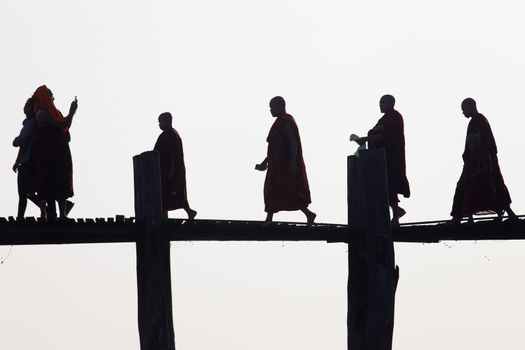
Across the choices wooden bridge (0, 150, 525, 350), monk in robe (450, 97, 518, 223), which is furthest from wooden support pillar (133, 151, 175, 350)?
monk in robe (450, 97, 518, 223)

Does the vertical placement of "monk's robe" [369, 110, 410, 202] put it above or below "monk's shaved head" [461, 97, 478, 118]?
below

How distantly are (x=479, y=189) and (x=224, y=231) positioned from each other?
8.32ft

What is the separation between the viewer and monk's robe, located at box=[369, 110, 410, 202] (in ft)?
51.1

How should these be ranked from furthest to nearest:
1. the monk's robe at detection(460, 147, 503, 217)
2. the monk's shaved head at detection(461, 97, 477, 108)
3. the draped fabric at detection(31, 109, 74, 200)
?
the monk's shaved head at detection(461, 97, 477, 108) < the monk's robe at detection(460, 147, 503, 217) < the draped fabric at detection(31, 109, 74, 200)

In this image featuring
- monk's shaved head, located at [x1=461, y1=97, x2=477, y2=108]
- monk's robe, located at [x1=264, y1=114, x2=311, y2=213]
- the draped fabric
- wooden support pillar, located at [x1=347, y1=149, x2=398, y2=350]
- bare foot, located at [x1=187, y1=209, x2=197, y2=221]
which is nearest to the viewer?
the draped fabric

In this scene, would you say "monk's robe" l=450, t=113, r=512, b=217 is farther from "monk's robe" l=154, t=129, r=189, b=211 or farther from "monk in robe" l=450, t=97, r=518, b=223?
"monk's robe" l=154, t=129, r=189, b=211

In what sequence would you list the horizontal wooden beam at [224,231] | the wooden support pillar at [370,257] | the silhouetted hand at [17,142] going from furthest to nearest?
the wooden support pillar at [370,257], the silhouetted hand at [17,142], the horizontal wooden beam at [224,231]

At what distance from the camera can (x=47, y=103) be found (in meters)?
14.3

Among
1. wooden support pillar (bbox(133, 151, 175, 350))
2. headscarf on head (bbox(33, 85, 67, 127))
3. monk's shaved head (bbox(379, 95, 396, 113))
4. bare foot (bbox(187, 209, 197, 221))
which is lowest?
wooden support pillar (bbox(133, 151, 175, 350))

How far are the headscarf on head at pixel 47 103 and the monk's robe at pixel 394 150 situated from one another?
317 cm

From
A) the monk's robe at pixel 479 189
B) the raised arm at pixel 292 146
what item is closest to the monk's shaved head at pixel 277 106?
the raised arm at pixel 292 146

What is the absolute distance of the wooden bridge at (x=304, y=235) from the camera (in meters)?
13.5

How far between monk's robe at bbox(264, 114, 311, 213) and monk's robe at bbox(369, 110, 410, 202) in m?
0.82

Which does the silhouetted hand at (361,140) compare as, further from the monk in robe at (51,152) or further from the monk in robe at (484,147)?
the monk in robe at (51,152)
